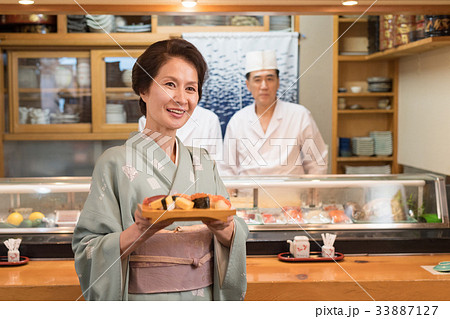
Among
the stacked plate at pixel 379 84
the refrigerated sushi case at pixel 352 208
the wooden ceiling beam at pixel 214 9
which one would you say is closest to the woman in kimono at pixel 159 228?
the refrigerated sushi case at pixel 352 208

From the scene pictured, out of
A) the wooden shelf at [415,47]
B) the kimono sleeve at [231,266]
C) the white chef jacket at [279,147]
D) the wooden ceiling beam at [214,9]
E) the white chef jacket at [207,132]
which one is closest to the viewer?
the kimono sleeve at [231,266]

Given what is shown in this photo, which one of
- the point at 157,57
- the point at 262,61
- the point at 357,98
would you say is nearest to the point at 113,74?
the point at 262,61

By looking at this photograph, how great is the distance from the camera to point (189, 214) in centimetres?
147

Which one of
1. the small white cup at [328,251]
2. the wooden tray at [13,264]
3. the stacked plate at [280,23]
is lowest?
the wooden tray at [13,264]

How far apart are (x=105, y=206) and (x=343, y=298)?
1207mm

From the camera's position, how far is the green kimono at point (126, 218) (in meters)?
1.57

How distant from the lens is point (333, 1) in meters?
2.82

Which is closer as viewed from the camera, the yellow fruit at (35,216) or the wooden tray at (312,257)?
the wooden tray at (312,257)

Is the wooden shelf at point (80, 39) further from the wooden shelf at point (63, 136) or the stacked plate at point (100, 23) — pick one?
the wooden shelf at point (63, 136)

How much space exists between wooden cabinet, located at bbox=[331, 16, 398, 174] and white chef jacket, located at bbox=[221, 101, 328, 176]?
741mm

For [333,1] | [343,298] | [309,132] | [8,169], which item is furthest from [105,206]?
[8,169]

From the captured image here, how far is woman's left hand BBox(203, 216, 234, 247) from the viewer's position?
1.53 meters

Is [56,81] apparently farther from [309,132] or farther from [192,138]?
[309,132]

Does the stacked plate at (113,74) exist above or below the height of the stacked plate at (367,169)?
above
